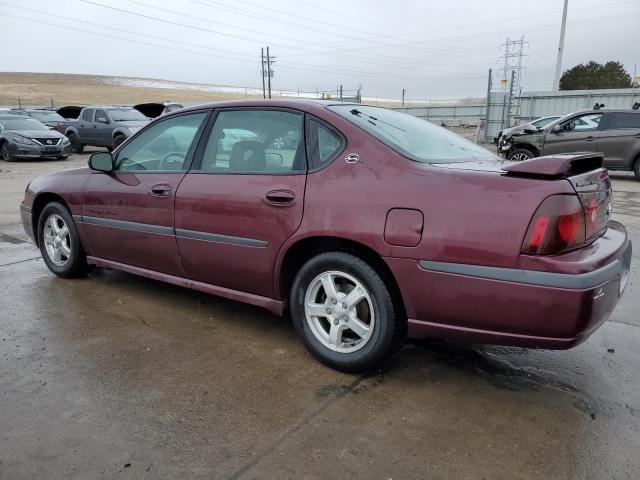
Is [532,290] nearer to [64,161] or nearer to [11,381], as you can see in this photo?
[11,381]

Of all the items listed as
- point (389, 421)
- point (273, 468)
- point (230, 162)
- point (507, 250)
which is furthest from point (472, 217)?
point (230, 162)

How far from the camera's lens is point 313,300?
3070 mm

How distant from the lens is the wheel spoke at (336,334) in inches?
117

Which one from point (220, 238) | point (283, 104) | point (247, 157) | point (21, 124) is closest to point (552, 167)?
point (283, 104)

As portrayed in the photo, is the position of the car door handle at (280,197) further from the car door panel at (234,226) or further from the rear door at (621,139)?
the rear door at (621,139)

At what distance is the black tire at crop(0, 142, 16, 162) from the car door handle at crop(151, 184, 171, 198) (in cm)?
1423

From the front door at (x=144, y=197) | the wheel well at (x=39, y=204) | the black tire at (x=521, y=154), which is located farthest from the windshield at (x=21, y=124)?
the front door at (x=144, y=197)

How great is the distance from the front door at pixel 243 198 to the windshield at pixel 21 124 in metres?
15.4

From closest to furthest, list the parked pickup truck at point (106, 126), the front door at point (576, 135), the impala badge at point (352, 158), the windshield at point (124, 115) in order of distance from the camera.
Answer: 1. the impala badge at point (352, 158)
2. the front door at point (576, 135)
3. the parked pickup truck at point (106, 126)
4. the windshield at point (124, 115)

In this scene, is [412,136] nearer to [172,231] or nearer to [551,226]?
[551,226]

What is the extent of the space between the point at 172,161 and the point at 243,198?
2.86 ft

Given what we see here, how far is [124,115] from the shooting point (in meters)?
17.3

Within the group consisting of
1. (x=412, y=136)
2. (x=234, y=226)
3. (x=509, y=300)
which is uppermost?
(x=412, y=136)

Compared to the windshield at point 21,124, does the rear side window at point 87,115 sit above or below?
above
